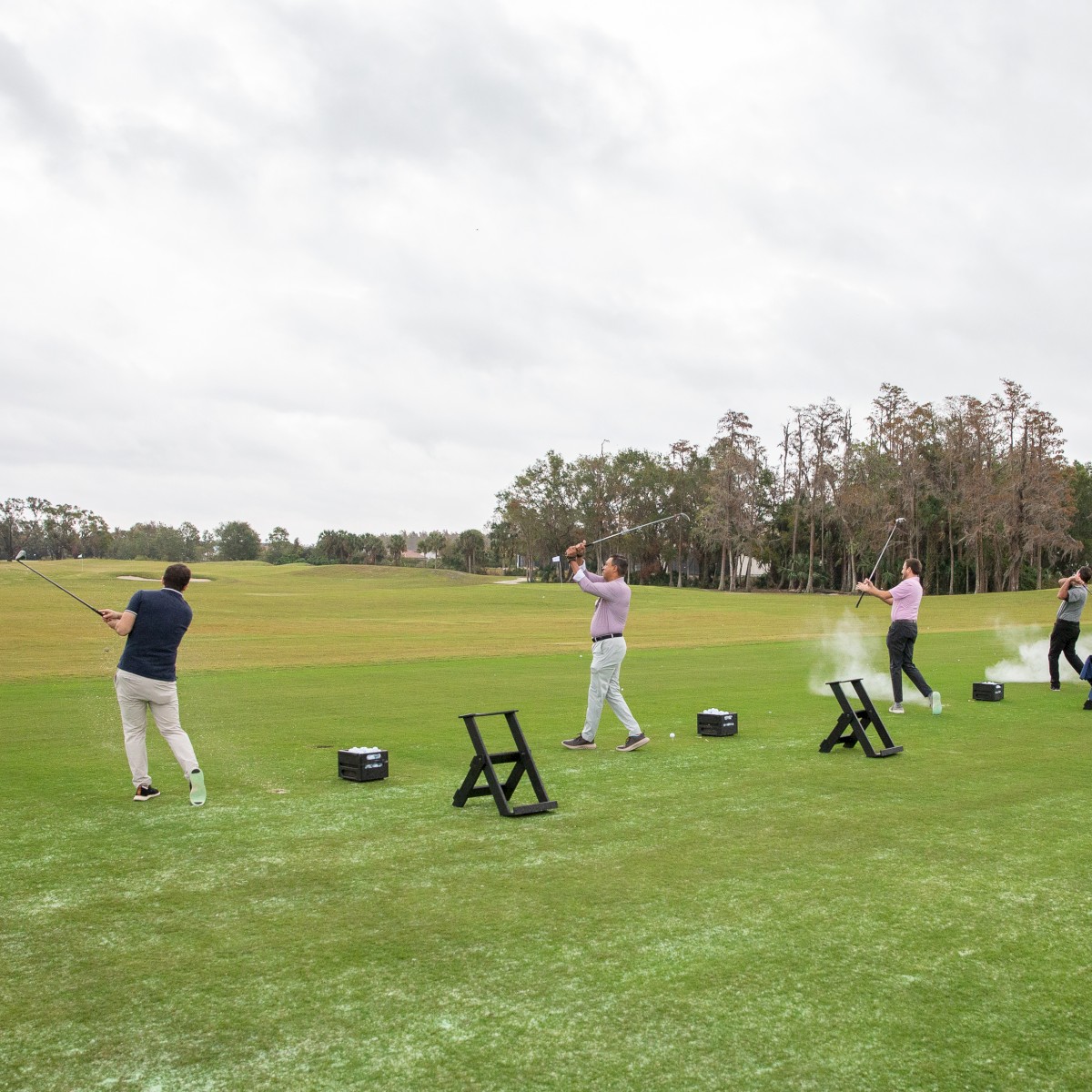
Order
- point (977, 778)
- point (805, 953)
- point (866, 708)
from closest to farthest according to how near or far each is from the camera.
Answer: point (805, 953) → point (977, 778) → point (866, 708)

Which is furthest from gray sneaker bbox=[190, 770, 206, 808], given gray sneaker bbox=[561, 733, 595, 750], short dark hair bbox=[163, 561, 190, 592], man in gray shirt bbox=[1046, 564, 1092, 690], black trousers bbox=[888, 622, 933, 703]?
man in gray shirt bbox=[1046, 564, 1092, 690]

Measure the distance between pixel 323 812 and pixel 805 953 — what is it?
477cm

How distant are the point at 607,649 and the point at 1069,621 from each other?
388 inches

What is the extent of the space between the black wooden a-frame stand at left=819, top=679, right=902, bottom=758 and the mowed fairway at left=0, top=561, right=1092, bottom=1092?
0.19 m

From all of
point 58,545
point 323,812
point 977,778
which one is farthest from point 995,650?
point 58,545

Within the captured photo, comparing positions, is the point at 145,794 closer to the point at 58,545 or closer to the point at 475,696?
the point at 475,696

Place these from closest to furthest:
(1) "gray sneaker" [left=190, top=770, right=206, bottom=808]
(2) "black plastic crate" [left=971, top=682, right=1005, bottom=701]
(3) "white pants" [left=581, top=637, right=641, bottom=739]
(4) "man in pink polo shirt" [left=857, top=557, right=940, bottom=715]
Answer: (1) "gray sneaker" [left=190, top=770, right=206, bottom=808]
(3) "white pants" [left=581, top=637, right=641, bottom=739]
(4) "man in pink polo shirt" [left=857, top=557, right=940, bottom=715]
(2) "black plastic crate" [left=971, top=682, right=1005, bottom=701]

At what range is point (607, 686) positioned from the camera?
12492mm

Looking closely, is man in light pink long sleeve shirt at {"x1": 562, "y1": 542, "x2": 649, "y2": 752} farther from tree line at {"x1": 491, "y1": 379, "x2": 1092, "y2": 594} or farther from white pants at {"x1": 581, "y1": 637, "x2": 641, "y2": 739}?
tree line at {"x1": 491, "y1": 379, "x2": 1092, "y2": 594}

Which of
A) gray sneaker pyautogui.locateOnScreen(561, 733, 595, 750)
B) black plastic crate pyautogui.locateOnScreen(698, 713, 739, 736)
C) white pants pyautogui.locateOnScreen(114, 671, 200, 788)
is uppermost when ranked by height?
white pants pyautogui.locateOnScreen(114, 671, 200, 788)

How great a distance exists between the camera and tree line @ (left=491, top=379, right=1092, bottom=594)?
8956 cm

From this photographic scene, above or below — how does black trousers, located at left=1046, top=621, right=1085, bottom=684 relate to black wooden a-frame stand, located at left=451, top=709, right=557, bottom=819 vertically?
above

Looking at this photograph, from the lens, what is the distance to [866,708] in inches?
494

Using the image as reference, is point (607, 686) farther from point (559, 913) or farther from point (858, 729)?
point (559, 913)
